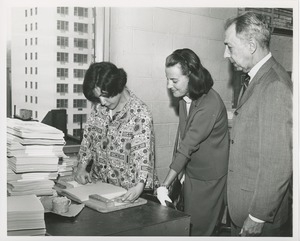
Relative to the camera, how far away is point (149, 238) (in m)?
1.27

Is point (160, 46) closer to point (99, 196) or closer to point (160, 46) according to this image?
point (160, 46)

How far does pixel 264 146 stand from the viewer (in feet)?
4.37

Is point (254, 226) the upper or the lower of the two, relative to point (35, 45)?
lower

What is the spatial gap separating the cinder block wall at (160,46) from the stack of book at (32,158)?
86cm

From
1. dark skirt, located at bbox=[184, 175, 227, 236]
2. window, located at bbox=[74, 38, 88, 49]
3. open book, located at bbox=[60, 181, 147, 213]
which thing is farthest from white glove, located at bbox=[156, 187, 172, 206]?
window, located at bbox=[74, 38, 88, 49]

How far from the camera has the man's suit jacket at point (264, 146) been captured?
131 centimetres

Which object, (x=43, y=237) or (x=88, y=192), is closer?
(x=43, y=237)

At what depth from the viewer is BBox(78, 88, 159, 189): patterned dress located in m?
1.70

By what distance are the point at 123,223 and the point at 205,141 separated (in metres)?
0.73

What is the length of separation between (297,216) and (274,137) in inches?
16.8

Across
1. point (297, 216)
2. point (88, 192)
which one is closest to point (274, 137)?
point (297, 216)

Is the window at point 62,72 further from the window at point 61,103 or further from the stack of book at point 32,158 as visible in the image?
the stack of book at point 32,158

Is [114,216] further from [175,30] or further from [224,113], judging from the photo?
[175,30]

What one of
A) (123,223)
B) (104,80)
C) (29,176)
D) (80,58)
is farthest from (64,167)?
(80,58)
